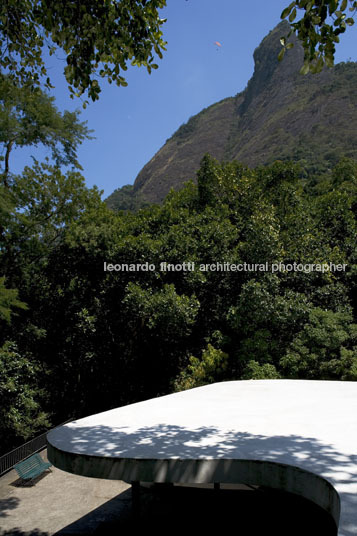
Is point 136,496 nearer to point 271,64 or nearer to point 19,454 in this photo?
point 19,454

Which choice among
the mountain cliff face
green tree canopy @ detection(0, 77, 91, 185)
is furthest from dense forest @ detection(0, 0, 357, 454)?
the mountain cliff face

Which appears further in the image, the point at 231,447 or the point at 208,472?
the point at 231,447

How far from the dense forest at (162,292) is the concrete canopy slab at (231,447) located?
6.94 m

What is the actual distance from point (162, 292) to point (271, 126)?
104362 mm

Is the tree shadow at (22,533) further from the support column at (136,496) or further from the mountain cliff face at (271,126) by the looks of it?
the mountain cliff face at (271,126)

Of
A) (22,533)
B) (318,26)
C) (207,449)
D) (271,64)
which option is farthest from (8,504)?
(271,64)

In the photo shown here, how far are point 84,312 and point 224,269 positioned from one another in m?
6.66

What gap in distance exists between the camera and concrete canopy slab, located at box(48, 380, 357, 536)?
3.83 m

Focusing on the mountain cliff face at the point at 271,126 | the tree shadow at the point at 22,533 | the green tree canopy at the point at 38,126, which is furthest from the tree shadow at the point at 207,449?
the mountain cliff face at the point at 271,126

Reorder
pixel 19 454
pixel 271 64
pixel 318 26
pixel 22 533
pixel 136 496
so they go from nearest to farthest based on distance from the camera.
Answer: pixel 318 26
pixel 136 496
pixel 22 533
pixel 19 454
pixel 271 64

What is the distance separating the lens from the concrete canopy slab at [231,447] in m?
3.83

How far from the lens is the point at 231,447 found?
15.2 feet

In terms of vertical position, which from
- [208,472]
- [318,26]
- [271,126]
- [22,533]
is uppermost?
[271,126]

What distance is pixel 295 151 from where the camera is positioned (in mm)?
82625
